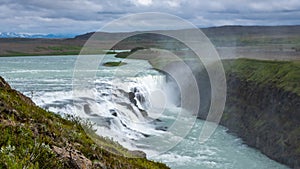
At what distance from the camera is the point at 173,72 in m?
58.6

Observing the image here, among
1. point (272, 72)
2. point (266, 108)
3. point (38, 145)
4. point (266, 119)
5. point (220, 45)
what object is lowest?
point (266, 119)

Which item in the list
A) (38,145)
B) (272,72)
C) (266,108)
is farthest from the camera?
(272,72)

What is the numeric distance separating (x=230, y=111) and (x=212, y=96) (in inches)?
218

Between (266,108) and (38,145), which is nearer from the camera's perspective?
(38,145)

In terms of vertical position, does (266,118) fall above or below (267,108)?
below

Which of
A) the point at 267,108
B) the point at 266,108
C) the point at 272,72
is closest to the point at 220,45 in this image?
→ the point at 272,72

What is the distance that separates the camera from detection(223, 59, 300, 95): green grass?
31.3 meters

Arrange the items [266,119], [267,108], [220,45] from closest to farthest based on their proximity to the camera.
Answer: [266,119]
[267,108]
[220,45]

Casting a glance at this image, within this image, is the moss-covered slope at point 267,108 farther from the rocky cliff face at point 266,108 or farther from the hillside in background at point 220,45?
the hillside in background at point 220,45

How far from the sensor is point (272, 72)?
3681cm

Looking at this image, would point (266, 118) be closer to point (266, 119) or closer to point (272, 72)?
point (266, 119)

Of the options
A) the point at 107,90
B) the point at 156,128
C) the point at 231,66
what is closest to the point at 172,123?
the point at 156,128

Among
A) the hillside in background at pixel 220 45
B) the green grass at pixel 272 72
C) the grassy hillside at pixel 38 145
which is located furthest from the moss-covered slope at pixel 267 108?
the hillside in background at pixel 220 45

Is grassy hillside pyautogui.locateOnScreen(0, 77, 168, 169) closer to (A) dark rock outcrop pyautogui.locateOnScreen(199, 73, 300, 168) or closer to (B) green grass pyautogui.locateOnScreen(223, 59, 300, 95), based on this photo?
(A) dark rock outcrop pyautogui.locateOnScreen(199, 73, 300, 168)
